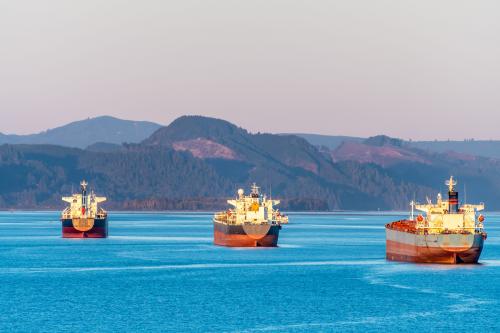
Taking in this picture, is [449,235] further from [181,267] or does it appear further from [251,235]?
[251,235]

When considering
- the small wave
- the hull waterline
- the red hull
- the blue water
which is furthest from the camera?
the red hull

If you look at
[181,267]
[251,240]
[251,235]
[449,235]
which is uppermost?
[449,235]

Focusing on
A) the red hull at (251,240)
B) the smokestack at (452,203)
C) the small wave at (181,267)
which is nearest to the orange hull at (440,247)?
the smokestack at (452,203)

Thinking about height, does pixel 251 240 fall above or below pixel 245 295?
above

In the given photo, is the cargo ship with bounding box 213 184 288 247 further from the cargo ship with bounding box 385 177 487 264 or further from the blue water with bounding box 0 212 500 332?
the cargo ship with bounding box 385 177 487 264

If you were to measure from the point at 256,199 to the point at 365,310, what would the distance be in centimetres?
8390

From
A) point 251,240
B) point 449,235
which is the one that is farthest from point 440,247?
point 251,240

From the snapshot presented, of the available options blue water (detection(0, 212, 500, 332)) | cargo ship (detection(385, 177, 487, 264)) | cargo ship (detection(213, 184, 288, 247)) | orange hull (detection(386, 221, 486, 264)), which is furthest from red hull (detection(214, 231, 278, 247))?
cargo ship (detection(385, 177, 487, 264))

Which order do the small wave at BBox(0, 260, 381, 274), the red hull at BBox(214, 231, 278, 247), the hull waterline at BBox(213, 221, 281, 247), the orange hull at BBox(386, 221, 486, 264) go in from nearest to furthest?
1. the orange hull at BBox(386, 221, 486, 264)
2. the small wave at BBox(0, 260, 381, 274)
3. the hull waterline at BBox(213, 221, 281, 247)
4. the red hull at BBox(214, 231, 278, 247)

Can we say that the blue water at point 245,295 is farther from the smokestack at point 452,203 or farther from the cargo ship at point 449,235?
the smokestack at point 452,203

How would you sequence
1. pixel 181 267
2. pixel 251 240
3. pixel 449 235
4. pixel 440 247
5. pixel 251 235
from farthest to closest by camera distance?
1. pixel 251 240
2. pixel 251 235
3. pixel 181 267
4. pixel 440 247
5. pixel 449 235

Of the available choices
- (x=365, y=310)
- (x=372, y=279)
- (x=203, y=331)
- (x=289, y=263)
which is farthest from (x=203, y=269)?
(x=203, y=331)

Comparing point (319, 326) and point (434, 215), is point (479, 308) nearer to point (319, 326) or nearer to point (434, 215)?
point (319, 326)

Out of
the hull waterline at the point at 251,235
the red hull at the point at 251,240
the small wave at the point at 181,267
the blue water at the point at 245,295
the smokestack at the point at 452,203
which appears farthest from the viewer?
the red hull at the point at 251,240
